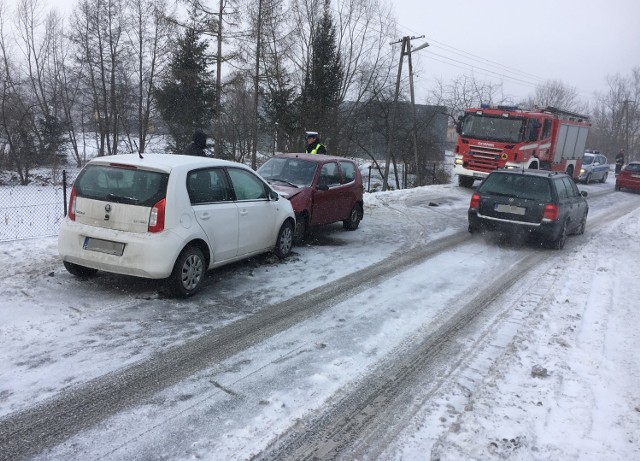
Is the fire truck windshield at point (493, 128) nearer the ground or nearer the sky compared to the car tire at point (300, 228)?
nearer the sky

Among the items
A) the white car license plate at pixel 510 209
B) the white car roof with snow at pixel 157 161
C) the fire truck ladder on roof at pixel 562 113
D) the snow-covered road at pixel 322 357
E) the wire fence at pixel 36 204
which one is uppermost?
the fire truck ladder on roof at pixel 562 113

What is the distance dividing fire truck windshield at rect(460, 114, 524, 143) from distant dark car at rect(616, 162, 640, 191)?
10.7m

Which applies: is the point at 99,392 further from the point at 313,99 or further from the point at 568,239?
the point at 313,99

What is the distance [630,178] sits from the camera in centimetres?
2450

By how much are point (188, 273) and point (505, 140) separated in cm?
1512

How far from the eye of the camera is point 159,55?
1255 inches

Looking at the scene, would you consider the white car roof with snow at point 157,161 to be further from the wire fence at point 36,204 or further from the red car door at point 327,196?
the wire fence at point 36,204

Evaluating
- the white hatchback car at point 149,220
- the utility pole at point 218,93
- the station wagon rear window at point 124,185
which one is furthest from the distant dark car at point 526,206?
the utility pole at point 218,93

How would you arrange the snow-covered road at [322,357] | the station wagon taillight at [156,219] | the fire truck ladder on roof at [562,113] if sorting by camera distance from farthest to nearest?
the fire truck ladder on roof at [562,113]
the station wagon taillight at [156,219]
the snow-covered road at [322,357]

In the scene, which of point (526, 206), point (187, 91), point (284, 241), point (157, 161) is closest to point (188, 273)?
point (157, 161)

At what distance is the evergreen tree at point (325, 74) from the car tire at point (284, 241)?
921 inches

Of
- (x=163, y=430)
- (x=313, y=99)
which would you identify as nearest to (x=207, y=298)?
(x=163, y=430)

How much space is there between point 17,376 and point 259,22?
85.9ft

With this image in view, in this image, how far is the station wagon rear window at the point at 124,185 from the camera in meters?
5.48
